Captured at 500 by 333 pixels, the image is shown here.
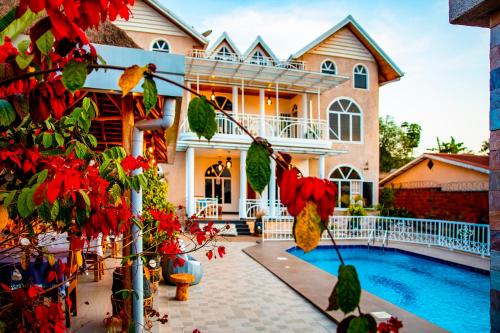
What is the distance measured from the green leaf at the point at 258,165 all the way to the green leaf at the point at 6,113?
3.00 ft

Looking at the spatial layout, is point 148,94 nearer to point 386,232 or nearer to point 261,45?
point 386,232

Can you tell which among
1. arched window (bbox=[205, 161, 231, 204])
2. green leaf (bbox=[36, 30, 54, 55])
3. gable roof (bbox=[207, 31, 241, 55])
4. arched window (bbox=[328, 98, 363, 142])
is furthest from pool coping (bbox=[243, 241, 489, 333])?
gable roof (bbox=[207, 31, 241, 55])

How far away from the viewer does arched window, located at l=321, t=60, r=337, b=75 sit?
18734mm

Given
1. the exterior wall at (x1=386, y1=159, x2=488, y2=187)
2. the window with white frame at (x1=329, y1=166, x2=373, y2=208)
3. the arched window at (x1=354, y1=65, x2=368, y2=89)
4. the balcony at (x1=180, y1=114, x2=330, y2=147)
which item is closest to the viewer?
the balcony at (x1=180, y1=114, x2=330, y2=147)

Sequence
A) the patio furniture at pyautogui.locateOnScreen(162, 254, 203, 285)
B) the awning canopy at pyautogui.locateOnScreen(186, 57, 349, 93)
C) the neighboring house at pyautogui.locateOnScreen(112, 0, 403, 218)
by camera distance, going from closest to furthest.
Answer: the patio furniture at pyautogui.locateOnScreen(162, 254, 203, 285) → the awning canopy at pyautogui.locateOnScreen(186, 57, 349, 93) → the neighboring house at pyautogui.locateOnScreen(112, 0, 403, 218)

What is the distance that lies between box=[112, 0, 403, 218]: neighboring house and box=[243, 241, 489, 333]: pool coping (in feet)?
14.4

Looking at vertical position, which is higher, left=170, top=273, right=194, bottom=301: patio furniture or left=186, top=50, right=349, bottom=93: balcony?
left=186, top=50, right=349, bottom=93: balcony

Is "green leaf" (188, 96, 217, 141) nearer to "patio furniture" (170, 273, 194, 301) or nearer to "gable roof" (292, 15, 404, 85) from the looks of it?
"patio furniture" (170, 273, 194, 301)

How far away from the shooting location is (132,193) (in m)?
3.87

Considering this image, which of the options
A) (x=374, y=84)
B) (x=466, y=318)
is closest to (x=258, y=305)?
(x=466, y=318)

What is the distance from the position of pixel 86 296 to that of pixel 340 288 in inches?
236

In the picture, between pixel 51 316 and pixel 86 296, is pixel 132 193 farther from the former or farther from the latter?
pixel 86 296

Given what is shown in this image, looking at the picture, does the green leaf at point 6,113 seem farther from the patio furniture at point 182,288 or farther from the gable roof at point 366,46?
the gable roof at point 366,46

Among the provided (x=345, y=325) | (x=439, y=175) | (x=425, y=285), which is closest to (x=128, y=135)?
(x=345, y=325)
